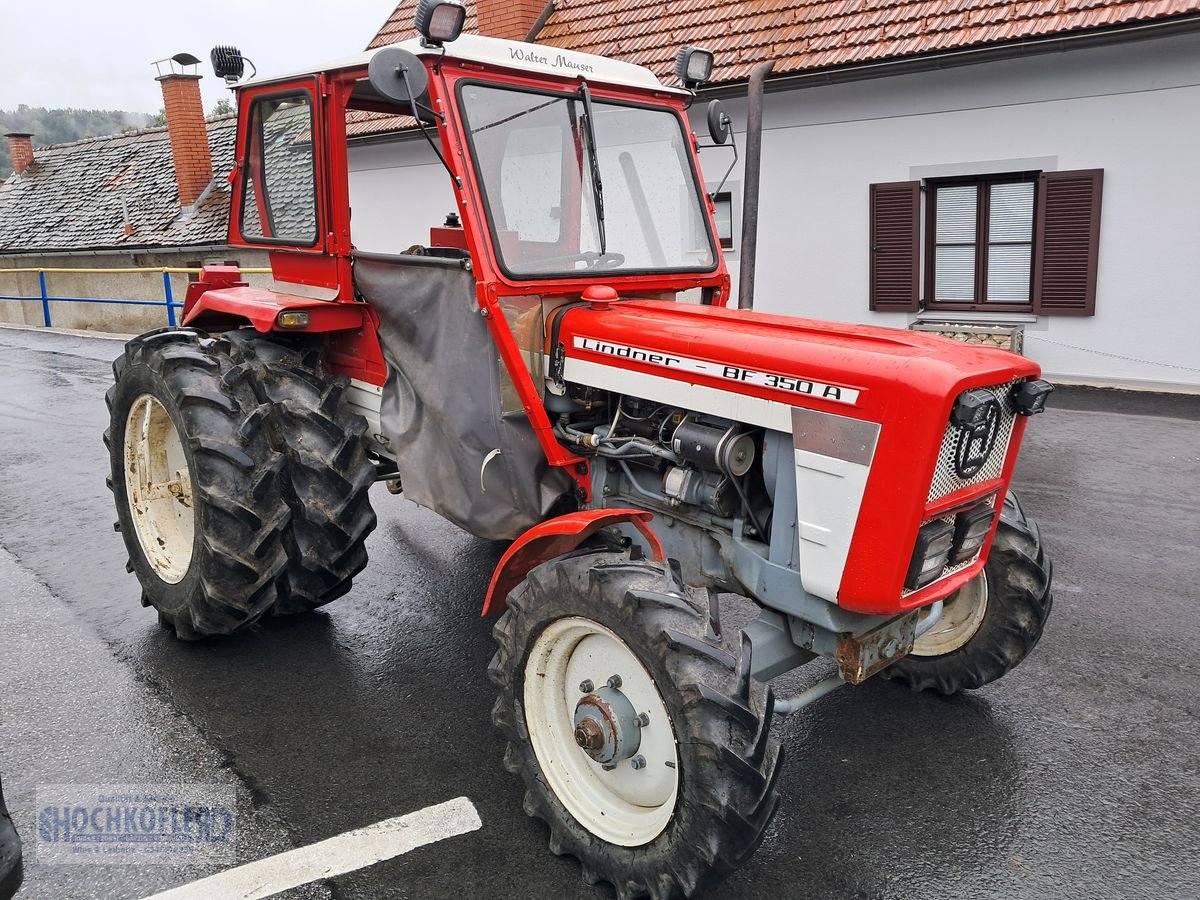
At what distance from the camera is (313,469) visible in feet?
12.7

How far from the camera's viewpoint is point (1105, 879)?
2760mm

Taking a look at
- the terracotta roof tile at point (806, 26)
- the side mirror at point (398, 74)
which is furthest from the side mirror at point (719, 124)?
the terracotta roof tile at point (806, 26)

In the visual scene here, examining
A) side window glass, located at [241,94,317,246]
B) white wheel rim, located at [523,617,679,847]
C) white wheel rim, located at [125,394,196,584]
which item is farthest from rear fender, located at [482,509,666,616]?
white wheel rim, located at [125,394,196,584]

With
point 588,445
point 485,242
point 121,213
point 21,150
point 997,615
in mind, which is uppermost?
point 21,150

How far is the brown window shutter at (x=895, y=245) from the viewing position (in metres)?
10.3

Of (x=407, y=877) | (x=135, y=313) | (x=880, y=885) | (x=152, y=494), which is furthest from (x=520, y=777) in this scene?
(x=135, y=313)

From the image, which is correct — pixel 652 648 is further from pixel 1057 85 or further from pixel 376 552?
pixel 1057 85

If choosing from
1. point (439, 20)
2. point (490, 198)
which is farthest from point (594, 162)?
point (439, 20)

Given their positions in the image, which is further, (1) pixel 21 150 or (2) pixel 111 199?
(1) pixel 21 150

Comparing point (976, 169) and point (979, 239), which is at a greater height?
point (976, 169)

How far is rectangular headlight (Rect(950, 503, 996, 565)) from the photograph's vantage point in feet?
9.27

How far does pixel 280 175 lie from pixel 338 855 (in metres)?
2.89

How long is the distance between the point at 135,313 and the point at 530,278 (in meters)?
19.7

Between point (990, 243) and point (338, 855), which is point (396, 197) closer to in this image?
point (990, 243)
